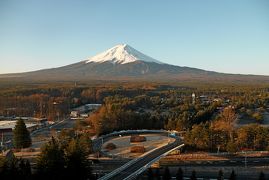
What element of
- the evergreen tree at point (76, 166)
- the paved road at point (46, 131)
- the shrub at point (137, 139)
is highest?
the evergreen tree at point (76, 166)

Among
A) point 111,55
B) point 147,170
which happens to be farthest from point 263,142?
point 111,55

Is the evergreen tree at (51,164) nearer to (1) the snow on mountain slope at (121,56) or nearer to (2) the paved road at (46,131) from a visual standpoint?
(2) the paved road at (46,131)

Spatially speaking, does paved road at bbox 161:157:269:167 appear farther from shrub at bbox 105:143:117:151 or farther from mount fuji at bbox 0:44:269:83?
mount fuji at bbox 0:44:269:83

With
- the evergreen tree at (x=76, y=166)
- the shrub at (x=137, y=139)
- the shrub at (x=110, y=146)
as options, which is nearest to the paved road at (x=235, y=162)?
the shrub at (x=110, y=146)

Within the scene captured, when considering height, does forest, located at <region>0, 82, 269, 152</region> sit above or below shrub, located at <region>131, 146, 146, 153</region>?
above

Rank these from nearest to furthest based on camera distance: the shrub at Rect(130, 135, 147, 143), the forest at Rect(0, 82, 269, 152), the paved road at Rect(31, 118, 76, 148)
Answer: the forest at Rect(0, 82, 269, 152)
the shrub at Rect(130, 135, 147, 143)
the paved road at Rect(31, 118, 76, 148)

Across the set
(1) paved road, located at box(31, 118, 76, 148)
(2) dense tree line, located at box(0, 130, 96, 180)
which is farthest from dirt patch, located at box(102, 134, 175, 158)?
(2) dense tree line, located at box(0, 130, 96, 180)
